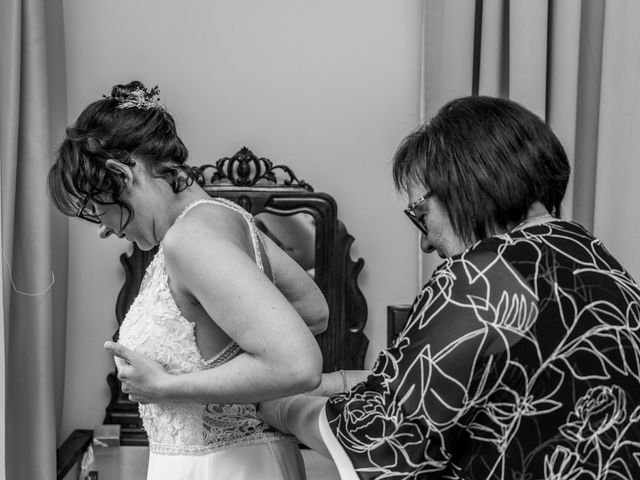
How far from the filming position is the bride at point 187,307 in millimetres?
958

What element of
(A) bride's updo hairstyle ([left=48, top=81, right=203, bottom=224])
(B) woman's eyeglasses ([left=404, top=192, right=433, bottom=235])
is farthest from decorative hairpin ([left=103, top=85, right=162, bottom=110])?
(B) woman's eyeglasses ([left=404, top=192, right=433, bottom=235])

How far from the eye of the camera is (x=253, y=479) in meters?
1.19

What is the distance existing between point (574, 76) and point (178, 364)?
1.31 meters

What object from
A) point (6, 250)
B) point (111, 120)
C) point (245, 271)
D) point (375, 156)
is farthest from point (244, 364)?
point (375, 156)

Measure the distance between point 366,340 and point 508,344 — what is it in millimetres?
1218

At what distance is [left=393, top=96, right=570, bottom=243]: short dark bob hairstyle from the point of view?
0.96 m

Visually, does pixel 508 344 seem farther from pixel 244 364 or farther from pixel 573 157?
pixel 573 157

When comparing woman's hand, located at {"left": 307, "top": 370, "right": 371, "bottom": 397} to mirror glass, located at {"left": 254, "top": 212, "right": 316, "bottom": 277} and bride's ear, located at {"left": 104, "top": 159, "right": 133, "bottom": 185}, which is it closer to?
bride's ear, located at {"left": 104, "top": 159, "right": 133, "bottom": 185}

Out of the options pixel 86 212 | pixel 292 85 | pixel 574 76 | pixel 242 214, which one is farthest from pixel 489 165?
pixel 292 85

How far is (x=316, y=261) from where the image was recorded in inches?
80.3

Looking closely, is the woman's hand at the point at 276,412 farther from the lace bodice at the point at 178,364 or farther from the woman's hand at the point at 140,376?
the woman's hand at the point at 140,376

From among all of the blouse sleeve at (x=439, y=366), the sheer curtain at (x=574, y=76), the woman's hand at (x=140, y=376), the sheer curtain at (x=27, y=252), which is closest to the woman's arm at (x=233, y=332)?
the woman's hand at (x=140, y=376)

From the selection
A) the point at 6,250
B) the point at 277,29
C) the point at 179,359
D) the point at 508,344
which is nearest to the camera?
the point at 508,344

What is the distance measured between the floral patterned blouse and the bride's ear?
0.47 m
